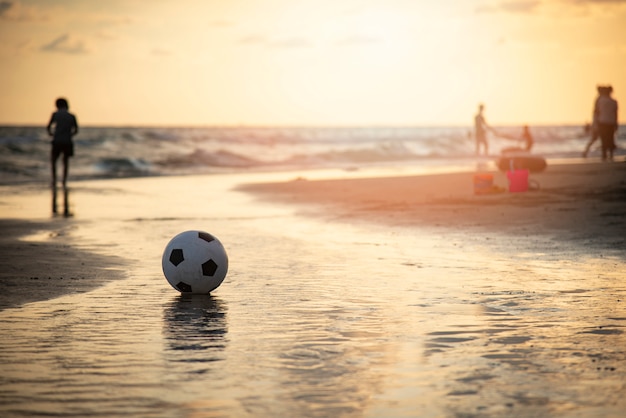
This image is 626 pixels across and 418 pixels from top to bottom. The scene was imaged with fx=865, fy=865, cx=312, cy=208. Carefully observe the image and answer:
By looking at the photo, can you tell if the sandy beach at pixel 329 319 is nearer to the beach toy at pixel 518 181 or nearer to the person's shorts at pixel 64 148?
A: the beach toy at pixel 518 181

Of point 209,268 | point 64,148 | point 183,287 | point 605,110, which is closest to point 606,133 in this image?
point 605,110

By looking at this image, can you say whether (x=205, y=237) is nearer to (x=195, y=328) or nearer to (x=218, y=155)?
(x=195, y=328)

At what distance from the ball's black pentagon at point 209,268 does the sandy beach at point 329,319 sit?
0.23 m

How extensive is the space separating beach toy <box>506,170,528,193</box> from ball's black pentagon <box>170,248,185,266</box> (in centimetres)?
1229

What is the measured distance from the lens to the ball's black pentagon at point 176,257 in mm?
8242

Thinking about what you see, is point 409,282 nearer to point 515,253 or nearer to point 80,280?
point 515,253

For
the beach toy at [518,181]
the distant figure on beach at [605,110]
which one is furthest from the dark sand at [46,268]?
the distant figure on beach at [605,110]

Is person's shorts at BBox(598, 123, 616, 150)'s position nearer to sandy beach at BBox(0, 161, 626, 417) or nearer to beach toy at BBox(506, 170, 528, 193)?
beach toy at BBox(506, 170, 528, 193)

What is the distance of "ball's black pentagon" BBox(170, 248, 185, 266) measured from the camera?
8.24 metres

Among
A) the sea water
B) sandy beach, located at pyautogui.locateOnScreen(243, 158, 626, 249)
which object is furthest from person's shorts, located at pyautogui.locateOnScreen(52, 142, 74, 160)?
the sea water

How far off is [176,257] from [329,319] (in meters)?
2.03

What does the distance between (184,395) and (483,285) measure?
451cm

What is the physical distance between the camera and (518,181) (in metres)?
19.4

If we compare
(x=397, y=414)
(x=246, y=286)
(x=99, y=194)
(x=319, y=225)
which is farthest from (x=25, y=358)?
(x=99, y=194)
